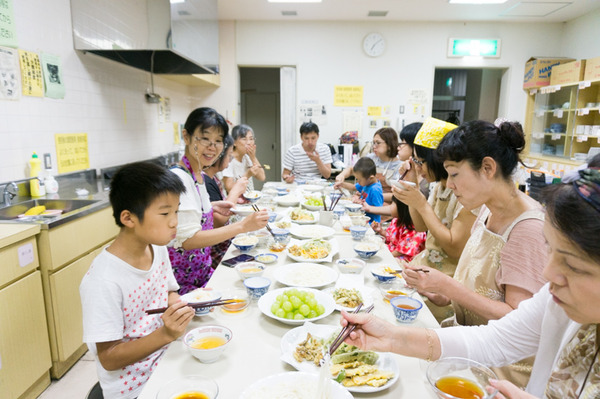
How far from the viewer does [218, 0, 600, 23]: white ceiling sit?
15.5 ft

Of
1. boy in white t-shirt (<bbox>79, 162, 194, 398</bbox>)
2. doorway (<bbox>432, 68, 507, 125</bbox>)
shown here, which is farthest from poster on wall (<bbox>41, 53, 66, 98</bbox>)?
doorway (<bbox>432, 68, 507, 125</bbox>)

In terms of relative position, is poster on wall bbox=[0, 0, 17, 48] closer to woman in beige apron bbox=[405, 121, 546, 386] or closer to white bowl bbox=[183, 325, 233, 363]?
white bowl bbox=[183, 325, 233, 363]

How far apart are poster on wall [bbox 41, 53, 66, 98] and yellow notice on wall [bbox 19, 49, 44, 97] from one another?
0.17 feet

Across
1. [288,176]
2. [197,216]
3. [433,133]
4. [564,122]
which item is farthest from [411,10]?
[197,216]

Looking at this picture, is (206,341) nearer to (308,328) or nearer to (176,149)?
(308,328)

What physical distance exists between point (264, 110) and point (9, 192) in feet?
19.4

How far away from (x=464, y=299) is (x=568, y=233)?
0.62 m

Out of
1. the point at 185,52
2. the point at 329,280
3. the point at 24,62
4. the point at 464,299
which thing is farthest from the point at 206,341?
the point at 185,52

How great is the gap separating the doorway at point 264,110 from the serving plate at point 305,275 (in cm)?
606

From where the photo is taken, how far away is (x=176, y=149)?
17.6ft

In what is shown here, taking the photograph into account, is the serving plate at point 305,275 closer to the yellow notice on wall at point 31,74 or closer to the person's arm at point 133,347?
the person's arm at point 133,347

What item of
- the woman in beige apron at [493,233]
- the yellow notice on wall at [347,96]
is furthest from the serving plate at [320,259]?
the yellow notice on wall at [347,96]

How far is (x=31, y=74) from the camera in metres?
2.51

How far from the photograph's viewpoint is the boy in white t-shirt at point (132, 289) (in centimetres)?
108
